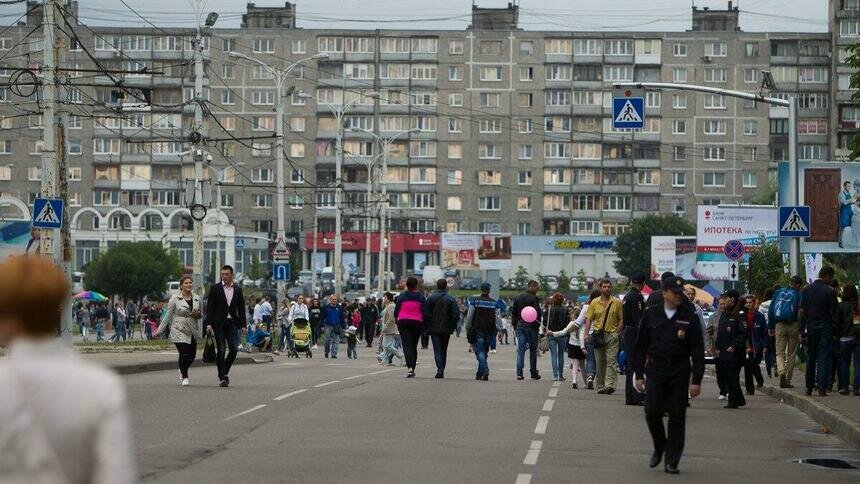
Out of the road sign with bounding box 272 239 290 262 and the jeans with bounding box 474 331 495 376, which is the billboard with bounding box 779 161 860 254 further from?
the jeans with bounding box 474 331 495 376

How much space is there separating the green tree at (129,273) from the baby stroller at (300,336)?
53214 mm

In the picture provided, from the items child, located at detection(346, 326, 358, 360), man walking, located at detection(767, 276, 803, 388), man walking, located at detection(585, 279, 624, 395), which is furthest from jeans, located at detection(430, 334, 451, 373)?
child, located at detection(346, 326, 358, 360)

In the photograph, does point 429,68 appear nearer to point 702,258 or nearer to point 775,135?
point 775,135

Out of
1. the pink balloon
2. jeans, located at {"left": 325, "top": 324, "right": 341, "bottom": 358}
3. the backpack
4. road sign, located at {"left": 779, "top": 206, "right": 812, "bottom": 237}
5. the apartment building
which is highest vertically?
the apartment building

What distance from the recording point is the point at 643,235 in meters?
134

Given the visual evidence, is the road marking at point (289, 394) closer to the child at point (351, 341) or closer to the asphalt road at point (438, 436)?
the asphalt road at point (438, 436)

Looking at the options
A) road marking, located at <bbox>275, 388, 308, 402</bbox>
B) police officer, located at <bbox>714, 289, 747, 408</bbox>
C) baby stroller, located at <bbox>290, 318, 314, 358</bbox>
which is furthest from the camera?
baby stroller, located at <bbox>290, 318, 314, 358</bbox>

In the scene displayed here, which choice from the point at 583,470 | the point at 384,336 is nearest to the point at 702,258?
the point at 384,336

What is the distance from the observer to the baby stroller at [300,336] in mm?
46009

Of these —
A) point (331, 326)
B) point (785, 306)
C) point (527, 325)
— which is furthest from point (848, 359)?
point (331, 326)

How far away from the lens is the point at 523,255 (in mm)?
142875

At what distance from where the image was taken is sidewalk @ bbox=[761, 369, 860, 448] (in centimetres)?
1883

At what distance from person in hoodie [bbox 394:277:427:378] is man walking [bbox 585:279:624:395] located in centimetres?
477

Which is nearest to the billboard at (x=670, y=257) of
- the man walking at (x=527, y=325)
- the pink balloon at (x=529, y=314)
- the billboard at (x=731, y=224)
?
the billboard at (x=731, y=224)
